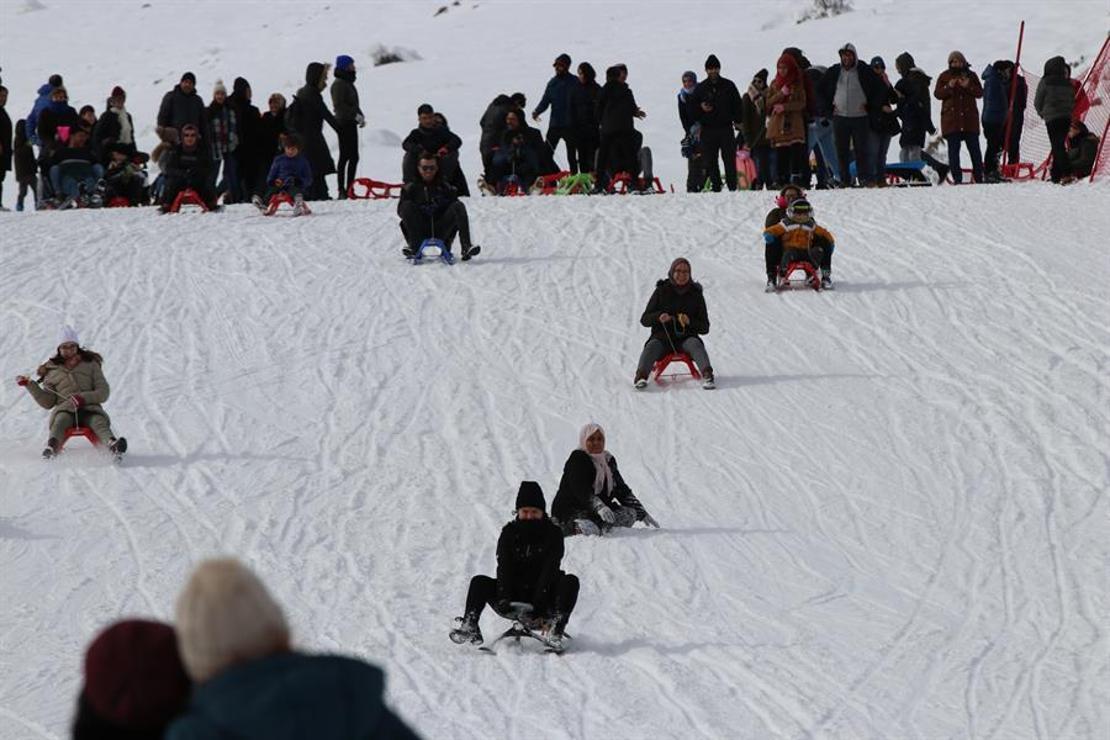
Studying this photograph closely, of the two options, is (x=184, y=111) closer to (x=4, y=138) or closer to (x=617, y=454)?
(x=4, y=138)

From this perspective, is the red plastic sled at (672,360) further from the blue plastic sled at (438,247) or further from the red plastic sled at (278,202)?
the red plastic sled at (278,202)

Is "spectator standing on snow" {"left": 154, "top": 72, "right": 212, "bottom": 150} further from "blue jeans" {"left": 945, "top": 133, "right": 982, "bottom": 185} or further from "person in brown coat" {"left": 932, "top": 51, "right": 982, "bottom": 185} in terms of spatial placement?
"blue jeans" {"left": 945, "top": 133, "right": 982, "bottom": 185}

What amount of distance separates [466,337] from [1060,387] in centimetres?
462

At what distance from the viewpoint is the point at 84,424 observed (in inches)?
461

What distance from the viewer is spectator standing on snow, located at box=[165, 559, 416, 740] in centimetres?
257

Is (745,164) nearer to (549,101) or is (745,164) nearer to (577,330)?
(549,101)

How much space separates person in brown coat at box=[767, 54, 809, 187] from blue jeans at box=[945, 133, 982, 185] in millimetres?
2159

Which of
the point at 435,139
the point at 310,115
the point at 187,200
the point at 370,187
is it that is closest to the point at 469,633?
the point at 435,139

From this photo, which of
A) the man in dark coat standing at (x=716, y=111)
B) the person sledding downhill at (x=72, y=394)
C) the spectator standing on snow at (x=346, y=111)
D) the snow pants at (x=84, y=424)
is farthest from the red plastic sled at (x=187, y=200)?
the snow pants at (x=84, y=424)

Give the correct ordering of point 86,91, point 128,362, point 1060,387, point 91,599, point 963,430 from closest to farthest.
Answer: point 91,599 < point 963,430 < point 1060,387 < point 128,362 < point 86,91

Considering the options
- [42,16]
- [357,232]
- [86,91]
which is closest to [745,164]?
[357,232]

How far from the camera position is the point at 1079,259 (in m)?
16.5

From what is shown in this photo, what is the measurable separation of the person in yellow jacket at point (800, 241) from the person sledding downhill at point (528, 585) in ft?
25.1

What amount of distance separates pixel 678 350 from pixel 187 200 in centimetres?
892
